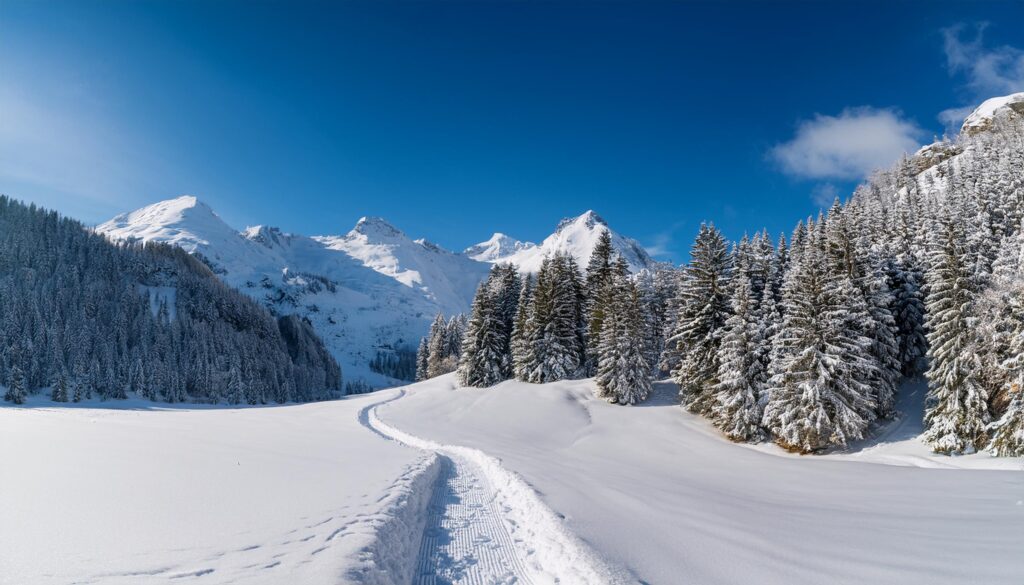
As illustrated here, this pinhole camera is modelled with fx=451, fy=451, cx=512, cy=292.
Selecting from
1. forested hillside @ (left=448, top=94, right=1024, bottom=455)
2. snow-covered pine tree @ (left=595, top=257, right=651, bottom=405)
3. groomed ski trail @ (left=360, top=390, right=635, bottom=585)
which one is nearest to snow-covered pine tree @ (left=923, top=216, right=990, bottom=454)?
forested hillside @ (left=448, top=94, right=1024, bottom=455)

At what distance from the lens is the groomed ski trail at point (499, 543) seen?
278 inches

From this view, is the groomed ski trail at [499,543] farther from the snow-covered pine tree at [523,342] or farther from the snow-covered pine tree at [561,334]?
the snow-covered pine tree at [523,342]

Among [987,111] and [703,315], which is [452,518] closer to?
[703,315]

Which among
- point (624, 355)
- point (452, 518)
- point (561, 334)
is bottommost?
point (452, 518)

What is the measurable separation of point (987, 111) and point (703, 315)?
163 meters

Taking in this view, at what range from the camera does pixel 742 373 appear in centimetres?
3161

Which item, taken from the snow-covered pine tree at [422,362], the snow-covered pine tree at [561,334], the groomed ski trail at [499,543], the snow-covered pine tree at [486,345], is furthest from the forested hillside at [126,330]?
the groomed ski trail at [499,543]

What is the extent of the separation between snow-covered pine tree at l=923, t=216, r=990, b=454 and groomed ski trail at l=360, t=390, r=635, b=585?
90.5 ft

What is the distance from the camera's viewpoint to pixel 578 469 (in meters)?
18.7

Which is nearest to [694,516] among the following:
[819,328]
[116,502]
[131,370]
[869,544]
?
[869,544]

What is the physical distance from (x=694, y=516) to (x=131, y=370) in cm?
9524

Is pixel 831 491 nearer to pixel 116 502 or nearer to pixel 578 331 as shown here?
pixel 116 502

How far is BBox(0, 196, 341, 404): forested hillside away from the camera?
2805 inches

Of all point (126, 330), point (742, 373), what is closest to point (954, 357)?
point (742, 373)
